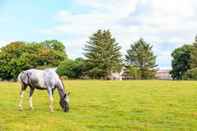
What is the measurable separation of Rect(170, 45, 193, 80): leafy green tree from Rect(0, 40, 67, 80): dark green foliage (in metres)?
29.2

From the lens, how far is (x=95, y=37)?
352ft

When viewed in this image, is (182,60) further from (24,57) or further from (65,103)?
(65,103)

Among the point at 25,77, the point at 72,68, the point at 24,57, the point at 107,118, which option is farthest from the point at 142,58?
the point at 107,118

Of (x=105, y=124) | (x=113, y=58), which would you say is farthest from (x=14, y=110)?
(x=113, y=58)

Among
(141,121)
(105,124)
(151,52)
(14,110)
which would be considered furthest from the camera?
(151,52)

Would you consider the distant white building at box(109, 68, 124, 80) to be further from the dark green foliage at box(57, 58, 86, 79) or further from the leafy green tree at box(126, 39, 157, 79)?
the dark green foliage at box(57, 58, 86, 79)

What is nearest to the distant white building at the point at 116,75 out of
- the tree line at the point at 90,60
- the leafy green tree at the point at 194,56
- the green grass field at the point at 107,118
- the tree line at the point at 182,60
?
the tree line at the point at 90,60

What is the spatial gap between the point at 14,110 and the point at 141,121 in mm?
6340

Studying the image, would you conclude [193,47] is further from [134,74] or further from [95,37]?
[95,37]

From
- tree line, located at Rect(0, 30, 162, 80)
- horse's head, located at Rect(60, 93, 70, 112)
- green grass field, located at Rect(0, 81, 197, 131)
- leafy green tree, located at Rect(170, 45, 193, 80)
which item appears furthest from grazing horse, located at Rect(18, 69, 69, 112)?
leafy green tree, located at Rect(170, 45, 193, 80)

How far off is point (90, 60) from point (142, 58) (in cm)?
1473

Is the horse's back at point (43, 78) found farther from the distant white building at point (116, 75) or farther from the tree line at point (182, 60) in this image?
the tree line at point (182, 60)

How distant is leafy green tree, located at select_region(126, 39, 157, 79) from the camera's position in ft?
352

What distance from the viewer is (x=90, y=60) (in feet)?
337
